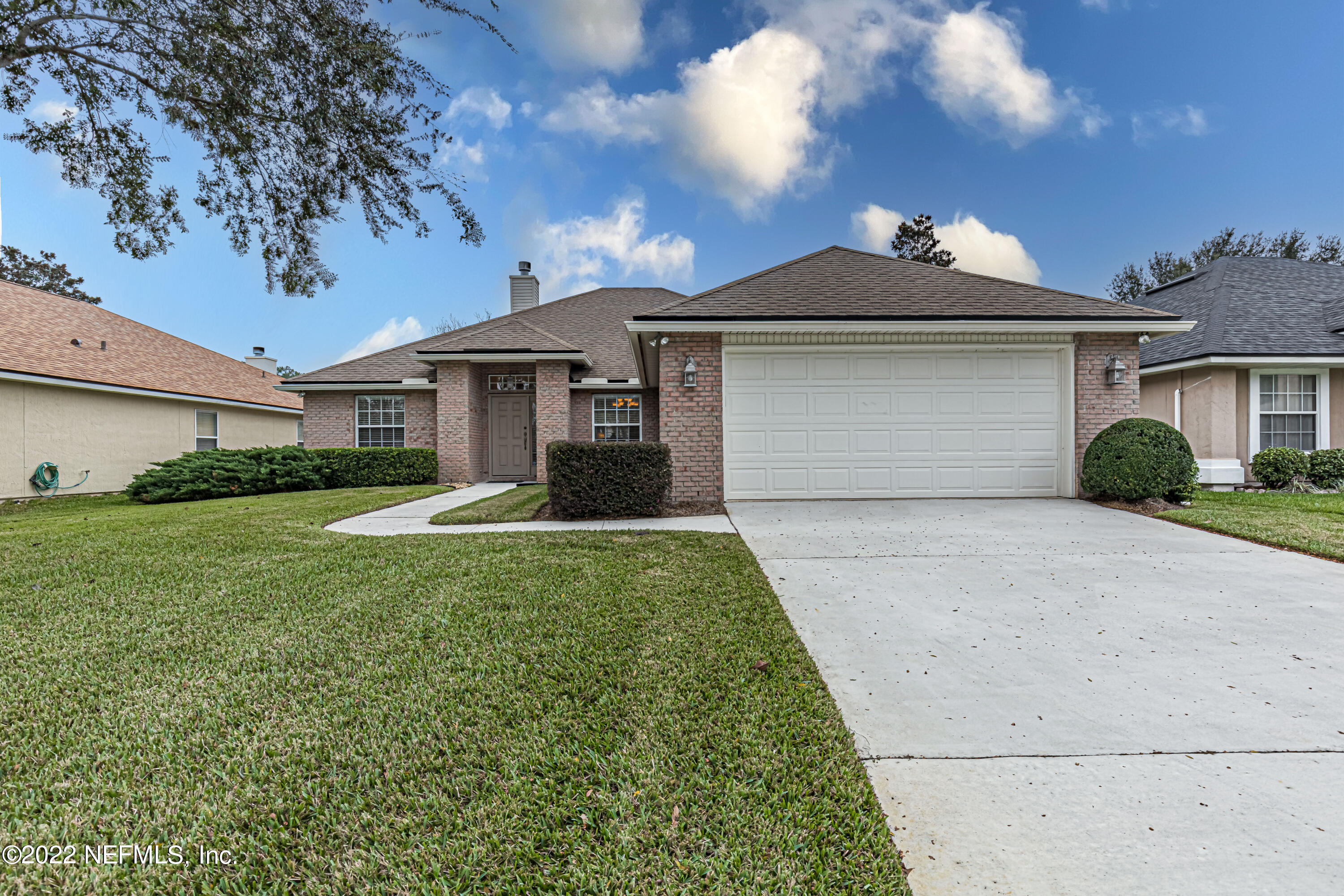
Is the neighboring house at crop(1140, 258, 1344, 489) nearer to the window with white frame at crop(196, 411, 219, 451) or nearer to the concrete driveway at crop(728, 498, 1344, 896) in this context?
the concrete driveway at crop(728, 498, 1344, 896)

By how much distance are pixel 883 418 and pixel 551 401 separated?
7.87m

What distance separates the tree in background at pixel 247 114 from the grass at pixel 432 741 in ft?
14.1

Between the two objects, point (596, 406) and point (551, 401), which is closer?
point (551, 401)

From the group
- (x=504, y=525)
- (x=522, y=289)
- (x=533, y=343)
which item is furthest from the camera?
(x=522, y=289)

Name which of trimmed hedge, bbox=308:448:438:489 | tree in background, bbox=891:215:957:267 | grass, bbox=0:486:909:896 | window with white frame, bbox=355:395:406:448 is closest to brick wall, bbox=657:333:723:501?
grass, bbox=0:486:909:896

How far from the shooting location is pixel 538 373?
13336 mm

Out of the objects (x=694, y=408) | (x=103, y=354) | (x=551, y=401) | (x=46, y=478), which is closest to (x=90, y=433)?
(x=46, y=478)

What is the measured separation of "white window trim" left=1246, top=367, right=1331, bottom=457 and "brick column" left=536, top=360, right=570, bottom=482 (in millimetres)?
14232

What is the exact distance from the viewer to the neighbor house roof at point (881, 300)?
8.55 metres

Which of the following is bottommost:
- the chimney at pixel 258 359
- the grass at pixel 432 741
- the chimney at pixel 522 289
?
the grass at pixel 432 741

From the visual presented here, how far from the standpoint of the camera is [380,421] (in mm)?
14469

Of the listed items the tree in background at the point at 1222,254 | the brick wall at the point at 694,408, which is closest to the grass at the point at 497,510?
the brick wall at the point at 694,408

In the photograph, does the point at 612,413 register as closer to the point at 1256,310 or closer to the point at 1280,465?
the point at 1280,465

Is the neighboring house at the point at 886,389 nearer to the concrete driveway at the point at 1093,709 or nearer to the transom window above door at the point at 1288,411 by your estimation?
the concrete driveway at the point at 1093,709
